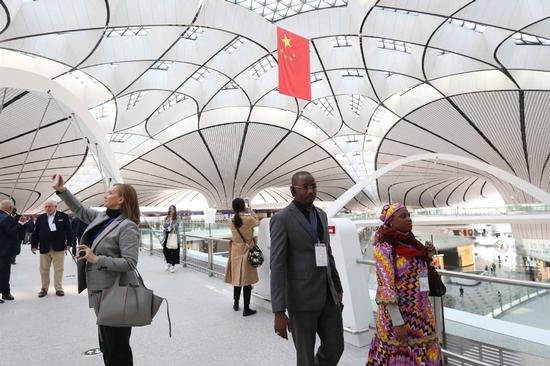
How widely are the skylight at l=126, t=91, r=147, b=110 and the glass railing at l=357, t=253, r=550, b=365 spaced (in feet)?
88.2

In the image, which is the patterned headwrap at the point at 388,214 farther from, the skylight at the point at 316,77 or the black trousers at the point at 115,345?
the skylight at the point at 316,77

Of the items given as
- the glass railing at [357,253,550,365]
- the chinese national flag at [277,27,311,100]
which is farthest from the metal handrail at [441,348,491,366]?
the chinese national flag at [277,27,311,100]

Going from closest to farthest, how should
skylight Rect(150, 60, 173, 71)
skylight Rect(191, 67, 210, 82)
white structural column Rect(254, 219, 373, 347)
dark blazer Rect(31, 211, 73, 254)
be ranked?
1. white structural column Rect(254, 219, 373, 347)
2. dark blazer Rect(31, 211, 73, 254)
3. skylight Rect(150, 60, 173, 71)
4. skylight Rect(191, 67, 210, 82)

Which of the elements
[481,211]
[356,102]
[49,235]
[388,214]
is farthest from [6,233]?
[356,102]

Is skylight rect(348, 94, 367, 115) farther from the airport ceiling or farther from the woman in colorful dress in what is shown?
the woman in colorful dress

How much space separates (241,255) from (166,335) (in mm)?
1422

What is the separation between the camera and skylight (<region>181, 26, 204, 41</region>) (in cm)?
2119

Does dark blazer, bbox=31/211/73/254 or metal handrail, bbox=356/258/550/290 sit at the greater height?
dark blazer, bbox=31/211/73/254

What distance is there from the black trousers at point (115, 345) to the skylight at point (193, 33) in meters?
20.8

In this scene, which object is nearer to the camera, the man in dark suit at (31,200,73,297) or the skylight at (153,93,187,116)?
the man in dark suit at (31,200,73,297)

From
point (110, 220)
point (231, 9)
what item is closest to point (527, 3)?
point (231, 9)

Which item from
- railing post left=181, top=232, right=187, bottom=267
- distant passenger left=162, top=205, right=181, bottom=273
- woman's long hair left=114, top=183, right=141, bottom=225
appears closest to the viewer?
woman's long hair left=114, top=183, right=141, bottom=225

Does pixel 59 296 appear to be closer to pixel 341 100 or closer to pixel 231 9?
pixel 231 9

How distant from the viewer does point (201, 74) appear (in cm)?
2617
